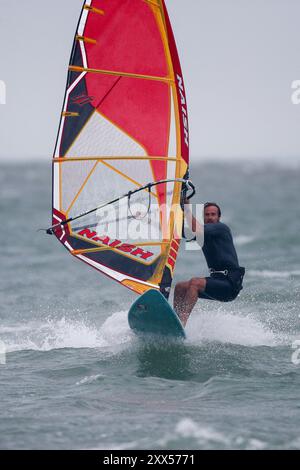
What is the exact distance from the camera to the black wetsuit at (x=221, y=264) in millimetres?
7891

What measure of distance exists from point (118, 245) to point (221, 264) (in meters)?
1.03

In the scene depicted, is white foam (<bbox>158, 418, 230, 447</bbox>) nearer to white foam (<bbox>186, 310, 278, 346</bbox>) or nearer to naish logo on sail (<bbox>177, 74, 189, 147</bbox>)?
white foam (<bbox>186, 310, 278, 346</bbox>)

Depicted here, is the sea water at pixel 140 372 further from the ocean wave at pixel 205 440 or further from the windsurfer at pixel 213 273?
the windsurfer at pixel 213 273

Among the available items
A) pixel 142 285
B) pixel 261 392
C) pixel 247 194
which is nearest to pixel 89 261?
pixel 142 285

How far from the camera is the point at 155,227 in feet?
27.1

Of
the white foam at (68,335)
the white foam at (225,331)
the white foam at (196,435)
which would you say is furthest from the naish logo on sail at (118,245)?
the white foam at (196,435)

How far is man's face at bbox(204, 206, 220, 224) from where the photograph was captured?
8039 millimetres

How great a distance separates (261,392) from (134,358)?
150 centimetres

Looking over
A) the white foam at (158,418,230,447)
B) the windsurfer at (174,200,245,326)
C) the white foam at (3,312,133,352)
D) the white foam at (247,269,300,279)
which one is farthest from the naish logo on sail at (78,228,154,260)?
the white foam at (247,269,300,279)

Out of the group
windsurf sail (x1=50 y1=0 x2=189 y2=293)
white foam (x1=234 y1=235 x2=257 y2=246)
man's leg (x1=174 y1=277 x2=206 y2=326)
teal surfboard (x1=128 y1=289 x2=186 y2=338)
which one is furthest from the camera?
white foam (x1=234 y1=235 x2=257 y2=246)

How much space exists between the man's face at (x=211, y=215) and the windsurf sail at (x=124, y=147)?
274mm

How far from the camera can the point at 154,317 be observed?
7723 millimetres

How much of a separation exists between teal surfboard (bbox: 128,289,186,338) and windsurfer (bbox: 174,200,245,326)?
0.19m
